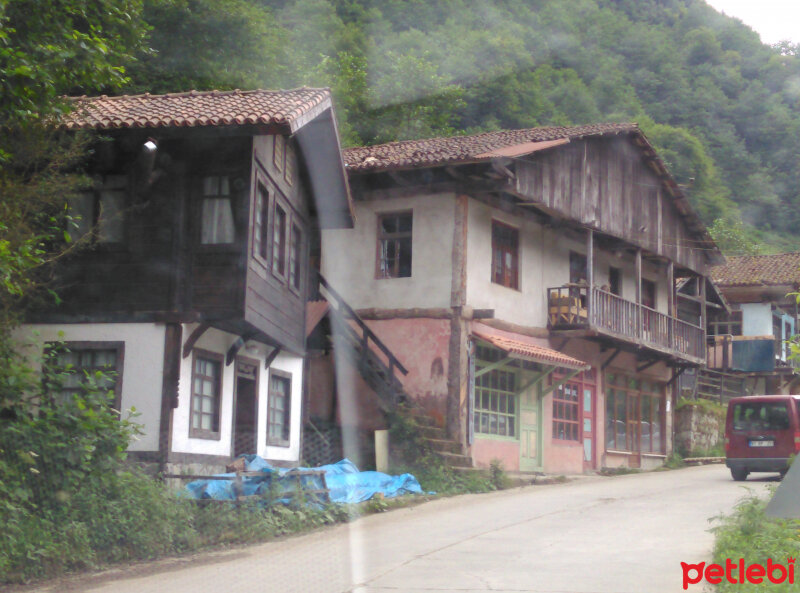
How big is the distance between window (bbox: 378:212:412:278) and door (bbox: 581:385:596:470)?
259 inches

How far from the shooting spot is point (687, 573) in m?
9.87

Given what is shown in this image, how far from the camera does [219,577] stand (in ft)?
34.6

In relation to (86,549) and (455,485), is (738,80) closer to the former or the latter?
(455,485)

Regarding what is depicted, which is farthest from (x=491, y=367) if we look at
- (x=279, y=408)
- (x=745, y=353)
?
(x=745, y=353)

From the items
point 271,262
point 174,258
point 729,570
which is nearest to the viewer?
point 729,570

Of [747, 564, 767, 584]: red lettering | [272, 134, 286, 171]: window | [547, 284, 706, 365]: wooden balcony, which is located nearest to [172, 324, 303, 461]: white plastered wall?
[272, 134, 286, 171]: window

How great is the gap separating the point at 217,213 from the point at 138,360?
2433 mm

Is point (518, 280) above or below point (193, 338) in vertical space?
above

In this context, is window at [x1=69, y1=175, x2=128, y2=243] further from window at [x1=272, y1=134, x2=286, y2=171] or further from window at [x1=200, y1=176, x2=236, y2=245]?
window at [x1=272, y1=134, x2=286, y2=171]

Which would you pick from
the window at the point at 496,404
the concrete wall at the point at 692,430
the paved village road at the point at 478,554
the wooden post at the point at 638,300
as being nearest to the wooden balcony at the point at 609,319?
the wooden post at the point at 638,300

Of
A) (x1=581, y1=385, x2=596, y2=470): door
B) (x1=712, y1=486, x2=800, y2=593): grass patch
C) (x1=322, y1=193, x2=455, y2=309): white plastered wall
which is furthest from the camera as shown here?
(x1=581, y1=385, x2=596, y2=470): door

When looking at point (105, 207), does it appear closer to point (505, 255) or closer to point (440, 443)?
point (440, 443)

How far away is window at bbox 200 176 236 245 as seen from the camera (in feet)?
50.2

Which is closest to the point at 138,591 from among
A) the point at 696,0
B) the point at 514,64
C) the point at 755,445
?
the point at 755,445
